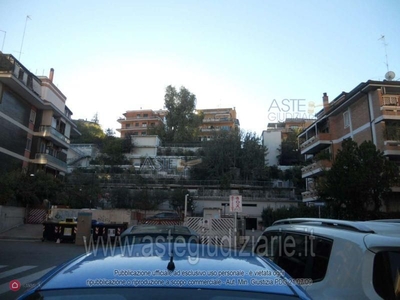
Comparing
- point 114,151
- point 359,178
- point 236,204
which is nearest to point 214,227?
point 236,204

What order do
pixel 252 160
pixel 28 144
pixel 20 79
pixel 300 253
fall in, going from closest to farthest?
pixel 300 253 < pixel 20 79 < pixel 28 144 < pixel 252 160

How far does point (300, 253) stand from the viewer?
349 cm

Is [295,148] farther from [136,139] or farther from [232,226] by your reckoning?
[232,226]

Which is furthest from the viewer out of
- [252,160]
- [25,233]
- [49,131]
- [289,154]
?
[289,154]

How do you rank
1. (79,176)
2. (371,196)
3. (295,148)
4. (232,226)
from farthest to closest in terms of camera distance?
(295,148)
(79,176)
(371,196)
(232,226)

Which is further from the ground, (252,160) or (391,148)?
(252,160)

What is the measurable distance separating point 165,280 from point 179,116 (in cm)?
6231

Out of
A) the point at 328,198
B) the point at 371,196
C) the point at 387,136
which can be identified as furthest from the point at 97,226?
the point at 387,136

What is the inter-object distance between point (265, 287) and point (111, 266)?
3.14ft

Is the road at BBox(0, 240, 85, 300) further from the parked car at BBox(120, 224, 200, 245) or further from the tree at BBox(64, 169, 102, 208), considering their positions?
the tree at BBox(64, 169, 102, 208)

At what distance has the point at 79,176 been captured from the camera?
41.2 metres

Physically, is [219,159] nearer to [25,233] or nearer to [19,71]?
[19,71]

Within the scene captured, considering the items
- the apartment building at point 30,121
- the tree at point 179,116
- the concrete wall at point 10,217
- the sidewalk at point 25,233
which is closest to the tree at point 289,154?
the tree at point 179,116

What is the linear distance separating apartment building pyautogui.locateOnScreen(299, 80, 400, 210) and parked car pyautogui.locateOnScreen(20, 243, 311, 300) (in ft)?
81.2
